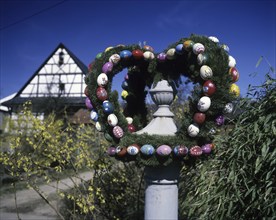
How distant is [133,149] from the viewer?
1.75 m

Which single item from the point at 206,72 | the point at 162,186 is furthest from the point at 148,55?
the point at 162,186

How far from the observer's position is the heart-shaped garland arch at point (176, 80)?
164 centimetres

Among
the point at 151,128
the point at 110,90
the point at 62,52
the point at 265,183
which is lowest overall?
the point at 265,183

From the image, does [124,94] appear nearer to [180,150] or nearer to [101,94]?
[101,94]

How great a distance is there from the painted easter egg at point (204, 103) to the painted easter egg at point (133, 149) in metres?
0.47

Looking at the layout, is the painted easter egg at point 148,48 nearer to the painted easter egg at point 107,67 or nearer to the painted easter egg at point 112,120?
the painted easter egg at point 107,67

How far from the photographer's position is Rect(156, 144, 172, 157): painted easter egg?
5.49 ft

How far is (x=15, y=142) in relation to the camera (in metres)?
3.60

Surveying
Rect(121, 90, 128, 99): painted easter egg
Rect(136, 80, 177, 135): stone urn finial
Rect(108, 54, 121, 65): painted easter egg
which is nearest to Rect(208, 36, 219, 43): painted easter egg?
Rect(136, 80, 177, 135): stone urn finial

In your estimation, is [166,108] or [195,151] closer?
[195,151]

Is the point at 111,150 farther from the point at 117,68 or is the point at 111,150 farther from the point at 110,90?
the point at 117,68

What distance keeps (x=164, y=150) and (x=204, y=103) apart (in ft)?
1.20

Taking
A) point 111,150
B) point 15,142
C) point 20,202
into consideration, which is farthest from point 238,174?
point 20,202

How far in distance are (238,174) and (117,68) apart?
109cm
